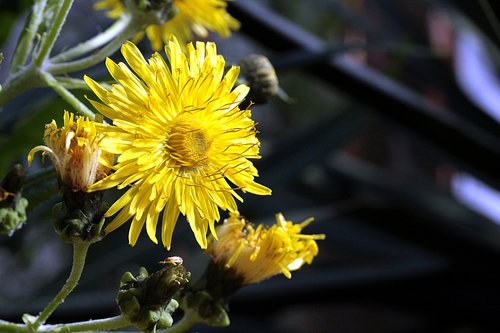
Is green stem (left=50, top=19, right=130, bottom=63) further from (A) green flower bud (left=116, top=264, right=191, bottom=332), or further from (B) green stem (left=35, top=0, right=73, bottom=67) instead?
(A) green flower bud (left=116, top=264, right=191, bottom=332)

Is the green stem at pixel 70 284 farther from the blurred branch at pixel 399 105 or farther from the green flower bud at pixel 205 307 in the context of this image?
the blurred branch at pixel 399 105

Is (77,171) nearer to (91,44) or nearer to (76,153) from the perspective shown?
(76,153)

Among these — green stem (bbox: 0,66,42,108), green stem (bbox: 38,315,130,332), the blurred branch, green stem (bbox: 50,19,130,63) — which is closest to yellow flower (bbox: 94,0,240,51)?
green stem (bbox: 50,19,130,63)

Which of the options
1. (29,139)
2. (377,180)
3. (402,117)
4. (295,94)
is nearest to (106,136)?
(29,139)

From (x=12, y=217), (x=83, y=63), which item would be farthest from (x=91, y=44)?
(x=12, y=217)

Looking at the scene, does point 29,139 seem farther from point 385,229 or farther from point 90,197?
point 385,229

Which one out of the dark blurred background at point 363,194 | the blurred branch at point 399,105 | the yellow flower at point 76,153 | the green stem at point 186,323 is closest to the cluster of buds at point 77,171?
the yellow flower at point 76,153
